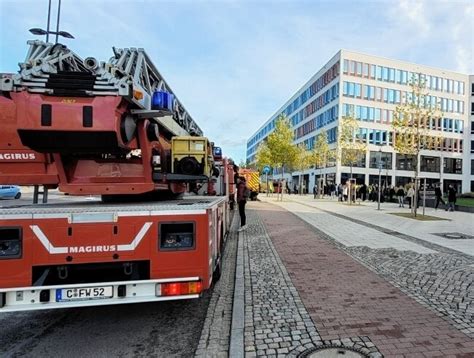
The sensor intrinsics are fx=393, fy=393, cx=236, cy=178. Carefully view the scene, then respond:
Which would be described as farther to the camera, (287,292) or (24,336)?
(287,292)

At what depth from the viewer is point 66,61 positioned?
185 inches

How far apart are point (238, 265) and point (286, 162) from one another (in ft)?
103

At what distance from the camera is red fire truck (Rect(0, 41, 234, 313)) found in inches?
159

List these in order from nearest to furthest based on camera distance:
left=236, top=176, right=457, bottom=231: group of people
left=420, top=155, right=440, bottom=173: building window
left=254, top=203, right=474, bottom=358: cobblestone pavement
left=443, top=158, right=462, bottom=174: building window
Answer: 1. left=254, top=203, right=474, bottom=358: cobblestone pavement
2. left=236, top=176, right=457, bottom=231: group of people
3. left=420, top=155, right=440, bottom=173: building window
4. left=443, top=158, right=462, bottom=174: building window

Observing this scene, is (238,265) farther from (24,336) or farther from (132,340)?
(24,336)

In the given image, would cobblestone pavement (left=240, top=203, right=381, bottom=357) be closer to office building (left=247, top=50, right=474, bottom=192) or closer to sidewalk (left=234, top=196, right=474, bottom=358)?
sidewalk (left=234, top=196, right=474, bottom=358)

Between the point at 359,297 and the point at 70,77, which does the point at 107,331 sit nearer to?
the point at 70,77

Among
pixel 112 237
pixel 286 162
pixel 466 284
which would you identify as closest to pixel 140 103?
pixel 112 237

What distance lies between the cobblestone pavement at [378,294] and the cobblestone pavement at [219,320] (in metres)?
0.30

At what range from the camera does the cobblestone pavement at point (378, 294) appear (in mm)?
4277

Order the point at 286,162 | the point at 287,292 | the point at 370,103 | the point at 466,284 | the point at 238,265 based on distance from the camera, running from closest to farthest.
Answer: the point at 287,292 < the point at 466,284 < the point at 238,265 < the point at 286,162 < the point at 370,103

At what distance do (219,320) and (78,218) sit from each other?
225 cm

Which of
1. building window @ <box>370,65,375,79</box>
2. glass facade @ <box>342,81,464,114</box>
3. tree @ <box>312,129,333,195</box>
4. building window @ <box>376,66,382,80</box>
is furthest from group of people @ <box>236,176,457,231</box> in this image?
building window @ <box>376,66,382,80</box>

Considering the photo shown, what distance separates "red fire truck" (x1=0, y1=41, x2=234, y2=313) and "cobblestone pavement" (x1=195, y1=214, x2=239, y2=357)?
0.60m
